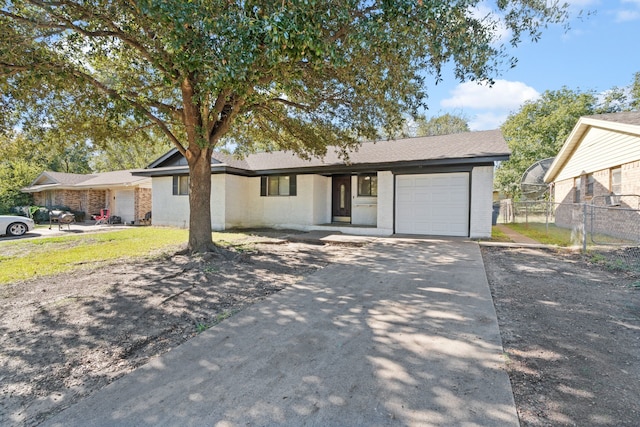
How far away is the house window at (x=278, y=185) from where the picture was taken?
13969mm

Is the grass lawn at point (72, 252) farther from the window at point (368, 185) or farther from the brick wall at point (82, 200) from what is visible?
the brick wall at point (82, 200)

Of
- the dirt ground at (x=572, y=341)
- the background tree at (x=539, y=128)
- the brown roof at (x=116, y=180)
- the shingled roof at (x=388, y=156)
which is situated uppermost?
the background tree at (x=539, y=128)

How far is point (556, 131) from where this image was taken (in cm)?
2453

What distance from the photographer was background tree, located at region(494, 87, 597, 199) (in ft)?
78.5

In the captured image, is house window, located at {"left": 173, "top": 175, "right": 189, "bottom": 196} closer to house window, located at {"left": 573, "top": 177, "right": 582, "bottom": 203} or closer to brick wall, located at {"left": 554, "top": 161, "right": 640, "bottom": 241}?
brick wall, located at {"left": 554, "top": 161, "right": 640, "bottom": 241}

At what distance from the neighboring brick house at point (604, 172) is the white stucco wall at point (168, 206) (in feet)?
47.9

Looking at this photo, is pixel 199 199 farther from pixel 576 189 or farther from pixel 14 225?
pixel 576 189

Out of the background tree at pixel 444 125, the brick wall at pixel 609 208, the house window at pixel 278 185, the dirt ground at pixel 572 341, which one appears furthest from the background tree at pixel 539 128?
the dirt ground at pixel 572 341

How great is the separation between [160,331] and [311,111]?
7.41m

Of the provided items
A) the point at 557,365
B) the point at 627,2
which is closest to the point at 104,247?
the point at 557,365

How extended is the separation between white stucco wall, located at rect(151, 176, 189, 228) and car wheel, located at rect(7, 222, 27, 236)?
4.79 meters

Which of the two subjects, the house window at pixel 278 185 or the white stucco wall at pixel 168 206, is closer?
the house window at pixel 278 185

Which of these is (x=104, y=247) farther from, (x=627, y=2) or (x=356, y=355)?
(x=627, y=2)

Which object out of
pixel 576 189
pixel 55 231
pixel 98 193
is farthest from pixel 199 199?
pixel 98 193
